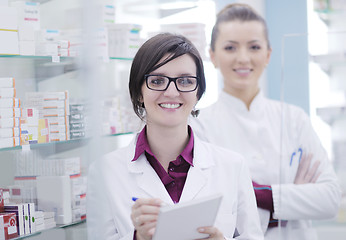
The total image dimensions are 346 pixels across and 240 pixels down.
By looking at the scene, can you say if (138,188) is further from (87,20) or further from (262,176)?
(262,176)

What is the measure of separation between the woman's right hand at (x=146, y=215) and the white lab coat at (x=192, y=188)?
14 centimetres

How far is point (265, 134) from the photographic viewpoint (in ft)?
7.59

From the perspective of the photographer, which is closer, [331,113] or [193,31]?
[331,113]

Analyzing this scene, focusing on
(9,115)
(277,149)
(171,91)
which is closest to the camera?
(171,91)

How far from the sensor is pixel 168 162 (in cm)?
171

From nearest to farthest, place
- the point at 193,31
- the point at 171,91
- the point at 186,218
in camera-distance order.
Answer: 1. the point at 186,218
2. the point at 171,91
3. the point at 193,31

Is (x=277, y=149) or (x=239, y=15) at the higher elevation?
(x=239, y=15)

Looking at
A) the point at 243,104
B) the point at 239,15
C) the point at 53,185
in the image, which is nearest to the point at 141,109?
the point at 53,185

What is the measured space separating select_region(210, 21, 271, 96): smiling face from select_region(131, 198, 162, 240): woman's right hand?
1.16m

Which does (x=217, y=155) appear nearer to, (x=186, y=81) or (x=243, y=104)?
(x=186, y=81)

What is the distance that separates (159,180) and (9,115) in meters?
0.92

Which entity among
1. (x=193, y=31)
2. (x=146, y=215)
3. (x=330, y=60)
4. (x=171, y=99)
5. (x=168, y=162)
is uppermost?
(x=193, y=31)

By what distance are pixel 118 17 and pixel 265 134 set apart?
1.58 meters

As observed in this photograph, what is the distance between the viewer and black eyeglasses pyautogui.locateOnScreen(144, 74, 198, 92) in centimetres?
159
